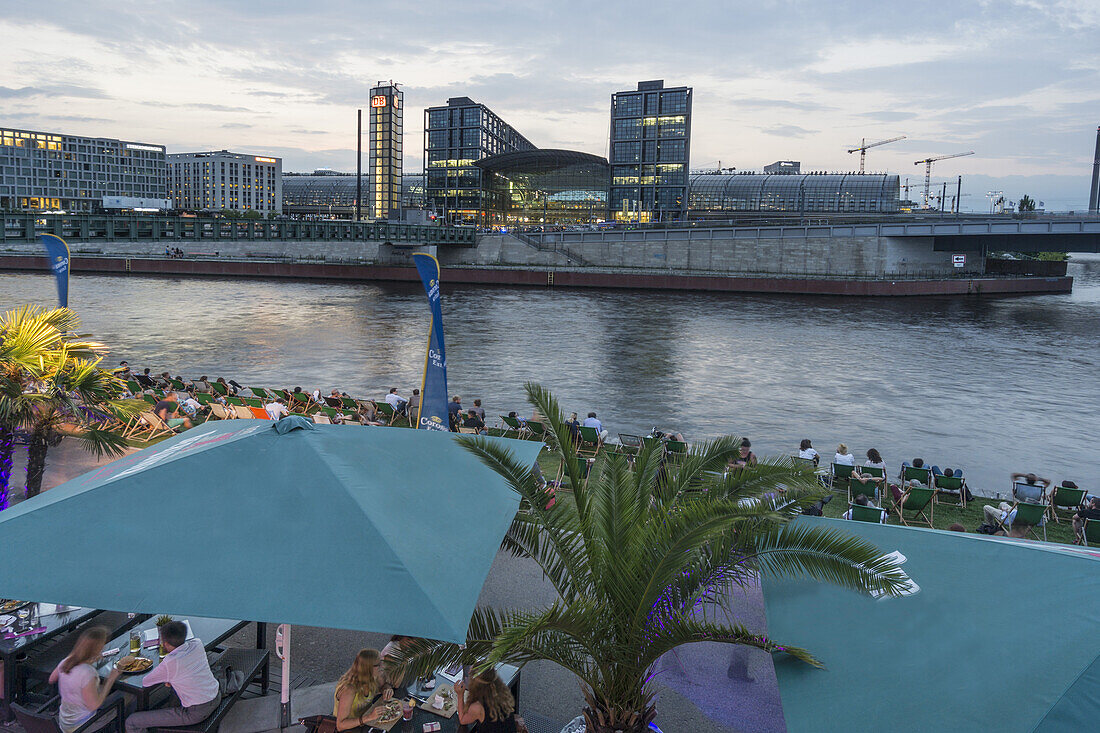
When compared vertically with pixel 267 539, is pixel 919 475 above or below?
below

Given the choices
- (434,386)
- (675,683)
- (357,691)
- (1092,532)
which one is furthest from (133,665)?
Result: (1092,532)

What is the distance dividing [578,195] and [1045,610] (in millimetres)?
161043

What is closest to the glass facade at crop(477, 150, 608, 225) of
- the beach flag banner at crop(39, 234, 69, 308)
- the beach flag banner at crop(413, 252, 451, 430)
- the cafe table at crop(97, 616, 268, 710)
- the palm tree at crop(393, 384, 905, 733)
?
the beach flag banner at crop(39, 234, 69, 308)

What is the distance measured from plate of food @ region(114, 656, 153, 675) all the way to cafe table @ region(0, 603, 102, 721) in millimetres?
596

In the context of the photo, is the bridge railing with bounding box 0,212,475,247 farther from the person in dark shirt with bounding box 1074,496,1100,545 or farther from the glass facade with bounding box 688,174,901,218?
the glass facade with bounding box 688,174,901,218

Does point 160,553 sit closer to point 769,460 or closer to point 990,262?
point 769,460

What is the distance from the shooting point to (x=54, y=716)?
18.6 ft

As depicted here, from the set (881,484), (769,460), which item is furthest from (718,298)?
(769,460)

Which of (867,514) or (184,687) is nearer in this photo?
(184,687)

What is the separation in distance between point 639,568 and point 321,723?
8.74ft

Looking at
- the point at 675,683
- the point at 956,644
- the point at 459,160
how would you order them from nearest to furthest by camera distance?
1. the point at 956,644
2. the point at 675,683
3. the point at 459,160

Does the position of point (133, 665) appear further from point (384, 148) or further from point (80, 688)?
point (384, 148)

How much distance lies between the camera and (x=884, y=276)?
73375 mm

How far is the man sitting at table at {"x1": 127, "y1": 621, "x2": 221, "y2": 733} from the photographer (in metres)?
5.72
